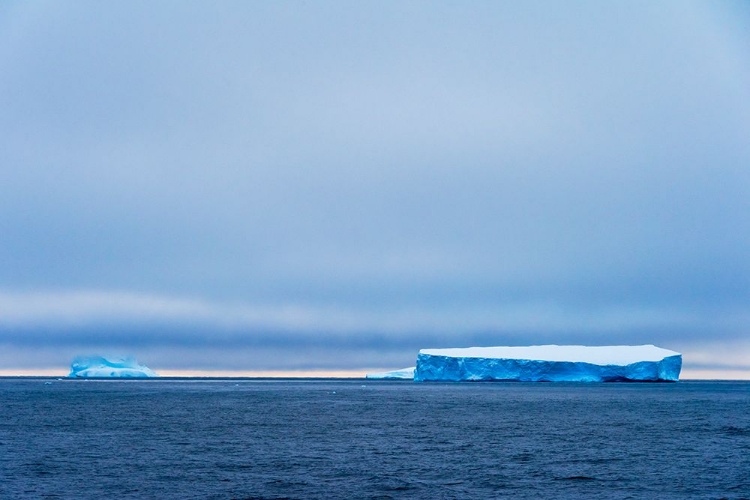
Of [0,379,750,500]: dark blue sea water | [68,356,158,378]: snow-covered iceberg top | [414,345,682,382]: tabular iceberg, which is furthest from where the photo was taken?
[68,356,158,378]: snow-covered iceberg top

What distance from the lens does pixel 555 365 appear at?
3617 inches

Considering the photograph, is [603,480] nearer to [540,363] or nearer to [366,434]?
[366,434]

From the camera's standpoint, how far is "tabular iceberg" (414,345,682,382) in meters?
91.6

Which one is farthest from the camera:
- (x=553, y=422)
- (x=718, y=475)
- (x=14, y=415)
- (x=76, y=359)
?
(x=76, y=359)

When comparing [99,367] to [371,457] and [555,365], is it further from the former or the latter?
[371,457]

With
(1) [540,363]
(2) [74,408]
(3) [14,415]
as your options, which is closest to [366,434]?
(3) [14,415]

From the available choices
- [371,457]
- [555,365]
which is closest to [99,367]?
[555,365]

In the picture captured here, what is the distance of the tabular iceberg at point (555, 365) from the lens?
301 feet

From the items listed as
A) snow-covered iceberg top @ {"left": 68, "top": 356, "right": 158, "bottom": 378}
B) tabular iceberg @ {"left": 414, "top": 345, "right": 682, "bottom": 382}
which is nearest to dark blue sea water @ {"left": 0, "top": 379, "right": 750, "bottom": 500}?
tabular iceberg @ {"left": 414, "top": 345, "right": 682, "bottom": 382}

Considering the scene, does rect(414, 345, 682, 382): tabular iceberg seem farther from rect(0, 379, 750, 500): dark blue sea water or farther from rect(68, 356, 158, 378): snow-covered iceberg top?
rect(68, 356, 158, 378): snow-covered iceberg top

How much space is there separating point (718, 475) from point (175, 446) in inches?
679

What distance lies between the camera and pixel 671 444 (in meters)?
29.3

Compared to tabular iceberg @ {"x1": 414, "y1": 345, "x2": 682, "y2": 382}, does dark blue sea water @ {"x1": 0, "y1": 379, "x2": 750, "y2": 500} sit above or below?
below

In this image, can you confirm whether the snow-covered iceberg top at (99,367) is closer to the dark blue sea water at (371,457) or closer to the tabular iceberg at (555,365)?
the tabular iceberg at (555,365)
